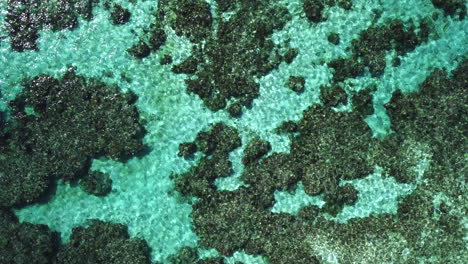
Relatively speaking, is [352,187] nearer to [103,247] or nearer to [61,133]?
[103,247]

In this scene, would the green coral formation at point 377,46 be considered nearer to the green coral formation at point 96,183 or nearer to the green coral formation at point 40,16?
the green coral formation at point 96,183

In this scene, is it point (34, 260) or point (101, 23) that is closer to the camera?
point (34, 260)

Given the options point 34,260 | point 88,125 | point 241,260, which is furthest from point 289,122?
point 34,260

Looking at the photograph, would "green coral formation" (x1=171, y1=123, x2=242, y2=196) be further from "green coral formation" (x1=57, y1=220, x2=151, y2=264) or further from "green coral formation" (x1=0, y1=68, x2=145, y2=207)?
"green coral formation" (x1=57, y1=220, x2=151, y2=264)

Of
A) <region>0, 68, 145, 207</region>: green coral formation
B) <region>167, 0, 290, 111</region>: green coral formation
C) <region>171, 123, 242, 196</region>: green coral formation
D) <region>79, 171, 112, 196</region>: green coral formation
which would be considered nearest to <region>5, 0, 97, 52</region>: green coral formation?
<region>0, 68, 145, 207</region>: green coral formation

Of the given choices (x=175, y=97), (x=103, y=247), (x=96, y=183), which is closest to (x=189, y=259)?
(x=103, y=247)

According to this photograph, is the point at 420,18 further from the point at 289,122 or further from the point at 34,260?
the point at 34,260

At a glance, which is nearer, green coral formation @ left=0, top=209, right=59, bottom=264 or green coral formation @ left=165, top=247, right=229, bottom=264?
green coral formation @ left=0, top=209, right=59, bottom=264
